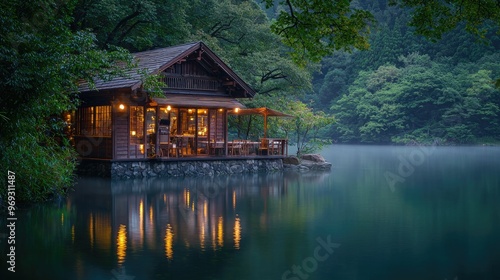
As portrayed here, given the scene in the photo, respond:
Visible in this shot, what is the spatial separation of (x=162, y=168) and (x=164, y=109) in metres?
3.43

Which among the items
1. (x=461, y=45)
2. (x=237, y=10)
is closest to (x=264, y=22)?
(x=237, y=10)

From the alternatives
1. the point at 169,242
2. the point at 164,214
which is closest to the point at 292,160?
the point at 164,214

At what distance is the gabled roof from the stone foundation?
338 cm

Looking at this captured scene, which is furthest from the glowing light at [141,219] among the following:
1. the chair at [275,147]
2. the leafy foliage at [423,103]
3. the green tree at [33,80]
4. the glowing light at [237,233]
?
the leafy foliage at [423,103]

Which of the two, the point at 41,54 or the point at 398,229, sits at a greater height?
the point at 41,54

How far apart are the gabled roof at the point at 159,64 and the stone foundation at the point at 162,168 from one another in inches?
133

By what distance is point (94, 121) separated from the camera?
2781 cm

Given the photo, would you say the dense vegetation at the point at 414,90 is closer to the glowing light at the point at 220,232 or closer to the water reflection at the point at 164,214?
the water reflection at the point at 164,214

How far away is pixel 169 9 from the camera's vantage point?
32344 millimetres

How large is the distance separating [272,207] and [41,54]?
7773 mm

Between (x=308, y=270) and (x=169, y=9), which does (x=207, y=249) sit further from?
(x=169, y=9)

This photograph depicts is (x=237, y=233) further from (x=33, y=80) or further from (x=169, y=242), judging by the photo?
(x=33, y=80)

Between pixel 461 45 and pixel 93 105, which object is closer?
pixel 93 105

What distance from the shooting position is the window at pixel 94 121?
88.6 feet
